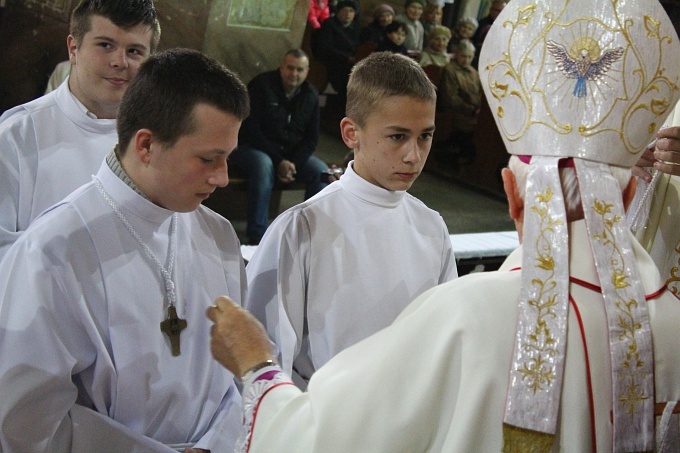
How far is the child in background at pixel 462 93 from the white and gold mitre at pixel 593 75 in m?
7.55

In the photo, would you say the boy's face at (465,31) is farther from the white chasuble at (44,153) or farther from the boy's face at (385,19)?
the white chasuble at (44,153)

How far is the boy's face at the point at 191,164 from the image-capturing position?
85.6 inches

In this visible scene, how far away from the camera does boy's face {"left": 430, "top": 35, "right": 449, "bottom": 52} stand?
9.26 metres

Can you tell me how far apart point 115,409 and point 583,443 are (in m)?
1.23

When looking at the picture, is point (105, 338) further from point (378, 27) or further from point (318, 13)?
point (378, 27)

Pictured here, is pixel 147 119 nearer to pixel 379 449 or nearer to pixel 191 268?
pixel 191 268

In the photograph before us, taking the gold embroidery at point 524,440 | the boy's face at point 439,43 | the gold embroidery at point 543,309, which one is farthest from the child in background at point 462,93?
the gold embroidery at point 524,440

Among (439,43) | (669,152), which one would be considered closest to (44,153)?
(669,152)

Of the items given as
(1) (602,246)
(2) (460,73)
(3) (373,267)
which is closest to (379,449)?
(1) (602,246)

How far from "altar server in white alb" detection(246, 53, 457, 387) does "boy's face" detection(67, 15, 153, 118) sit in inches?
32.6

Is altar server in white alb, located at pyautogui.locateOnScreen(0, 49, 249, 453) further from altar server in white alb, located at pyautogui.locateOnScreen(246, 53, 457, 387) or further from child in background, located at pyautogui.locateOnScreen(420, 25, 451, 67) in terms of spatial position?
child in background, located at pyautogui.locateOnScreen(420, 25, 451, 67)

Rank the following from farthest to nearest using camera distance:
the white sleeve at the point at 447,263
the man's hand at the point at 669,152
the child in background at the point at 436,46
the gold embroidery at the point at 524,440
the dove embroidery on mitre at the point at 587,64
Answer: the child in background at the point at 436,46
the white sleeve at the point at 447,263
the man's hand at the point at 669,152
the dove embroidery on mitre at the point at 587,64
the gold embroidery at the point at 524,440

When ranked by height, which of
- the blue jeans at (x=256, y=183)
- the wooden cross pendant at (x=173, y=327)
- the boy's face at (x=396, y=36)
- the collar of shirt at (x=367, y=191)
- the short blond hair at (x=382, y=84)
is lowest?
the blue jeans at (x=256, y=183)

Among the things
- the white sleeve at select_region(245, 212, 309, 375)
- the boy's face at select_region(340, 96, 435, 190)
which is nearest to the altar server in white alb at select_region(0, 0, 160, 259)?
the white sleeve at select_region(245, 212, 309, 375)
